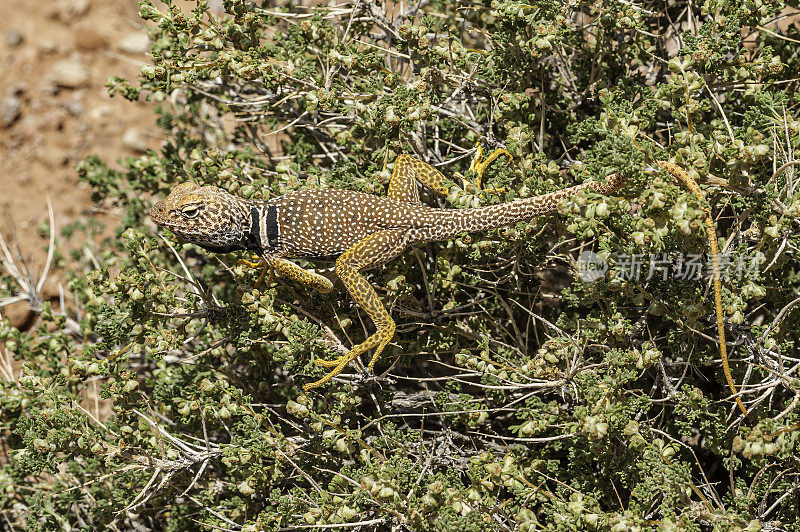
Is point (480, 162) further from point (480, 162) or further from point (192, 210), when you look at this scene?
point (192, 210)

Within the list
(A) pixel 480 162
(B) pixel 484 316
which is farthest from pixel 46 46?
(B) pixel 484 316

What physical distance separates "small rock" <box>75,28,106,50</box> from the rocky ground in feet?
0.04

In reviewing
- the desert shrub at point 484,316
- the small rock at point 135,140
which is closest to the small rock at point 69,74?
the small rock at point 135,140

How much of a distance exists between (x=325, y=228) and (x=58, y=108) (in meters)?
5.49

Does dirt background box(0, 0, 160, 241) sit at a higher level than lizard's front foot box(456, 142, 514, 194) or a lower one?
lower

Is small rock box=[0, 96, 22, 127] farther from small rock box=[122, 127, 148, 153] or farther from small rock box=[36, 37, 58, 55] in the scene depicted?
small rock box=[122, 127, 148, 153]

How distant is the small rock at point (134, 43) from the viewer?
8.77 m

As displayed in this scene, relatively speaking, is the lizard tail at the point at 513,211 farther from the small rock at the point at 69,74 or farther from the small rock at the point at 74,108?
the small rock at the point at 69,74

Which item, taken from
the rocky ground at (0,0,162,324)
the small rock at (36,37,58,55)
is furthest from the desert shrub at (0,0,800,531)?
the small rock at (36,37,58,55)

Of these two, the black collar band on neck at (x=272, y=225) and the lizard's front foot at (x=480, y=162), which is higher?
the lizard's front foot at (x=480, y=162)

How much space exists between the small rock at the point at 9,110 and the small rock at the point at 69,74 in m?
0.55

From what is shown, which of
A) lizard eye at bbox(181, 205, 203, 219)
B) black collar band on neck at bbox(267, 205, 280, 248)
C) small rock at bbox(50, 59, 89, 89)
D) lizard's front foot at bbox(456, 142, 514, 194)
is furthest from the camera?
small rock at bbox(50, 59, 89, 89)

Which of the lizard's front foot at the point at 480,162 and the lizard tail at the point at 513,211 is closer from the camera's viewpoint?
the lizard tail at the point at 513,211

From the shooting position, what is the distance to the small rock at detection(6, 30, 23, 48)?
8539mm
